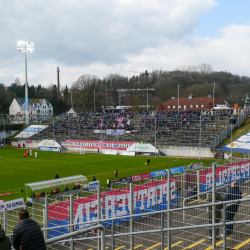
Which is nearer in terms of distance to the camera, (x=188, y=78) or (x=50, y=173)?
(x=50, y=173)

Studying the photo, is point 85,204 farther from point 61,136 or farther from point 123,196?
point 61,136

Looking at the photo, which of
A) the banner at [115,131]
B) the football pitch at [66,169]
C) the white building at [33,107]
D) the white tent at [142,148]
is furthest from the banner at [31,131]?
the white building at [33,107]

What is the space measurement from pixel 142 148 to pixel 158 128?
9403mm

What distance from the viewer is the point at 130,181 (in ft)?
Result: 81.4

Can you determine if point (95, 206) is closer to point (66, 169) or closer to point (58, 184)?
point (58, 184)

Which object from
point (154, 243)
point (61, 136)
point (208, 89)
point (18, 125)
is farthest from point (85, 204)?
point (208, 89)

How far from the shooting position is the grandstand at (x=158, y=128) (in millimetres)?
55781

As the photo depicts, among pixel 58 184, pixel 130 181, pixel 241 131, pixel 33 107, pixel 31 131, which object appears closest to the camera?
pixel 58 184

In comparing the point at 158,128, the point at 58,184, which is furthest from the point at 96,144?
the point at 58,184

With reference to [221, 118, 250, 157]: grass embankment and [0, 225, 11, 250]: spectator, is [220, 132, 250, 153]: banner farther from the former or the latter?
[0, 225, 11, 250]: spectator

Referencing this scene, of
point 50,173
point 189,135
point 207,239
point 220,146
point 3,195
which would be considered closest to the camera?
point 207,239

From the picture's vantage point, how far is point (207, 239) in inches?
357

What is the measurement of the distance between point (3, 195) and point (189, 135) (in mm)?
38667

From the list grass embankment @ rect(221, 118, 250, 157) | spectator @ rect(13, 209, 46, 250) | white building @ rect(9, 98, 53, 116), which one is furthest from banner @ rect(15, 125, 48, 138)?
spectator @ rect(13, 209, 46, 250)
